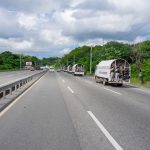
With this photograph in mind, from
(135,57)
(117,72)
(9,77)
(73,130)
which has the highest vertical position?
(135,57)

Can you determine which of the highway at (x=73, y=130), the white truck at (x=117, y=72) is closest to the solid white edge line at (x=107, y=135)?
the highway at (x=73, y=130)

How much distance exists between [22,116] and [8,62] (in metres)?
137

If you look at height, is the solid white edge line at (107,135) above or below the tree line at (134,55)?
below

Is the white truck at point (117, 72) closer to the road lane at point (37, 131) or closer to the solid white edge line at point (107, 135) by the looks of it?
the road lane at point (37, 131)

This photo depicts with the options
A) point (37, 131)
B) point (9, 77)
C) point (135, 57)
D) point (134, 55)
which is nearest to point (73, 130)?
point (37, 131)

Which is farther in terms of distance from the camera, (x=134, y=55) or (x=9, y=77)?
(x=9, y=77)

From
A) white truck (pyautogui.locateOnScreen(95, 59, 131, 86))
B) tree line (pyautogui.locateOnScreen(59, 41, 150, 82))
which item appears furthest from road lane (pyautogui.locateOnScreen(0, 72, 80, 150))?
tree line (pyautogui.locateOnScreen(59, 41, 150, 82))

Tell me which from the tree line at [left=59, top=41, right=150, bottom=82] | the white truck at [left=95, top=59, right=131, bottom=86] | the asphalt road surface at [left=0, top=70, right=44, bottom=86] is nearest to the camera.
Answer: the white truck at [left=95, top=59, right=131, bottom=86]

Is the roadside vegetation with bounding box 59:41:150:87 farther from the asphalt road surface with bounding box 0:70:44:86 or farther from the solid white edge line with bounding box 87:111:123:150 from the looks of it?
the solid white edge line with bounding box 87:111:123:150

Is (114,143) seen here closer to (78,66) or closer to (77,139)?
(77,139)

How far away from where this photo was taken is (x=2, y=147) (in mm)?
6188

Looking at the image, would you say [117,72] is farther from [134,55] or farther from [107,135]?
[107,135]

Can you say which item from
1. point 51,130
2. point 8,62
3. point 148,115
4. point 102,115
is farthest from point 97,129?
point 8,62

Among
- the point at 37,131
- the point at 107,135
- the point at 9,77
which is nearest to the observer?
the point at 107,135
